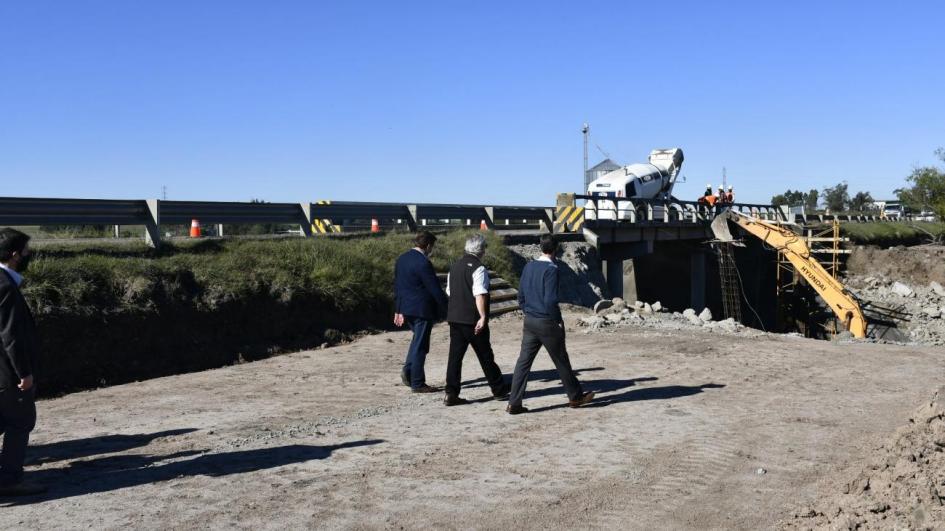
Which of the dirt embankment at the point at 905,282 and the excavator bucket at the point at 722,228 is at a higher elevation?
the excavator bucket at the point at 722,228

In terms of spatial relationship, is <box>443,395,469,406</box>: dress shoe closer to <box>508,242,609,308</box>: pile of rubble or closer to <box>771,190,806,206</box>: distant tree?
<box>508,242,609,308</box>: pile of rubble

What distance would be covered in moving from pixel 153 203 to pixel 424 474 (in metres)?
10.0

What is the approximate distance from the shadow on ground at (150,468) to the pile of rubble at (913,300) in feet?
83.9

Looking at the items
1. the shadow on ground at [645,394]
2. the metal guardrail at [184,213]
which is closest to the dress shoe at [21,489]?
the shadow on ground at [645,394]

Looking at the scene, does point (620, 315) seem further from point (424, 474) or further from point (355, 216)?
point (424, 474)

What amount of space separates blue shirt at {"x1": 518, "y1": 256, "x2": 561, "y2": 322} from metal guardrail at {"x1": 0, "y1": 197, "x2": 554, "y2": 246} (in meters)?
8.35

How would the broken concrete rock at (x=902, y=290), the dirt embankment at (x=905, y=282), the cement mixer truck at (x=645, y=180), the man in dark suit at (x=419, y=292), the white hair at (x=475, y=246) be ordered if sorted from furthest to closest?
the cement mixer truck at (x=645, y=180)
the broken concrete rock at (x=902, y=290)
the dirt embankment at (x=905, y=282)
the man in dark suit at (x=419, y=292)
the white hair at (x=475, y=246)

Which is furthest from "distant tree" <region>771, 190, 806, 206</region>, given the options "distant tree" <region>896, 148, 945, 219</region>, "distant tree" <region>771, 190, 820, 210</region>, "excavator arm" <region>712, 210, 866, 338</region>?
"excavator arm" <region>712, 210, 866, 338</region>

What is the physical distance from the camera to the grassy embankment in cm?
1131

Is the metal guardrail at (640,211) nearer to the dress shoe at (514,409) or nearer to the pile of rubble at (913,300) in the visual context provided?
the pile of rubble at (913,300)

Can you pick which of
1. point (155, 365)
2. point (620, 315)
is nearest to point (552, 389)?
point (155, 365)

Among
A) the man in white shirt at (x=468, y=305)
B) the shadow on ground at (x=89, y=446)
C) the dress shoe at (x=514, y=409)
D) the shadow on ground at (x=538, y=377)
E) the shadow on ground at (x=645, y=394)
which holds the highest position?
the man in white shirt at (x=468, y=305)

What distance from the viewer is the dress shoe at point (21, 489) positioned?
5.93 m

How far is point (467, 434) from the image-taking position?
810 centimetres
